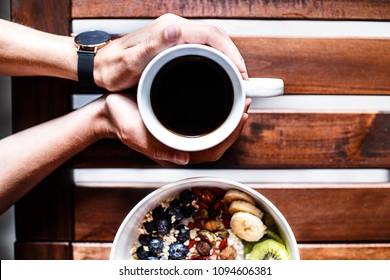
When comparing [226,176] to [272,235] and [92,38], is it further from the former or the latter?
[92,38]

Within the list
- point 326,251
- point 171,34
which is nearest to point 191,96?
point 171,34

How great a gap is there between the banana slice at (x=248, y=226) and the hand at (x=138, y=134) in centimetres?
9

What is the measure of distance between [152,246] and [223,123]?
0.20m

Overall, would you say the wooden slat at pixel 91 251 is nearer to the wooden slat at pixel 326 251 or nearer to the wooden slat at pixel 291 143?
the wooden slat at pixel 326 251

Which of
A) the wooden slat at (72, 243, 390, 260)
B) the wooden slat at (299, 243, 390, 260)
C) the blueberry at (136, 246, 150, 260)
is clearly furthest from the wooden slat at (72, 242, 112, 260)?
the wooden slat at (299, 243, 390, 260)

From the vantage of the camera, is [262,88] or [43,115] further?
[43,115]

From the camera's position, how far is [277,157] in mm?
749

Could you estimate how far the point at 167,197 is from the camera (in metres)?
0.65

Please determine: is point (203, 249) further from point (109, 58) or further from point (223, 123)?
point (109, 58)

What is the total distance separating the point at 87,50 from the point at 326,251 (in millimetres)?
473

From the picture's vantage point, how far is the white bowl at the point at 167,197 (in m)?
0.61

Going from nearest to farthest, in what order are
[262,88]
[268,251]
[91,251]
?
[262,88] < [268,251] < [91,251]

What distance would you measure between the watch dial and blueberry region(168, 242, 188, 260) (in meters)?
0.30

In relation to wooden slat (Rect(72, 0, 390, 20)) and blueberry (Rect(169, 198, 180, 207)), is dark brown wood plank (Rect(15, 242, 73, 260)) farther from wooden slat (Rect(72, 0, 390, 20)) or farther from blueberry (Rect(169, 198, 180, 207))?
wooden slat (Rect(72, 0, 390, 20))
